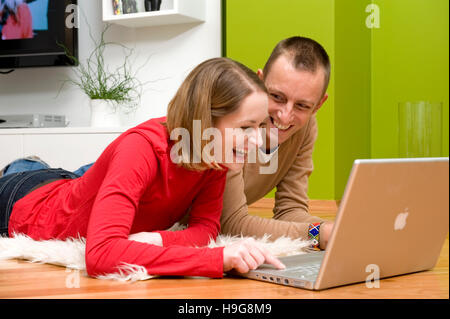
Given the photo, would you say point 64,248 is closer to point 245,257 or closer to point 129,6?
point 245,257

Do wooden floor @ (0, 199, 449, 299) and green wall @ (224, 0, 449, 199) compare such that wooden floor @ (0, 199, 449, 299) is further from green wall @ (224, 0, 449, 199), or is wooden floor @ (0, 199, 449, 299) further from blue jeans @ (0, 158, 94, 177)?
green wall @ (224, 0, 449, 199)

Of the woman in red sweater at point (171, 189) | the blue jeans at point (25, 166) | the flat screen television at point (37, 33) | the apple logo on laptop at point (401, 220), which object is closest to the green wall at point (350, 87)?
the blue jeans at point (25, 166)

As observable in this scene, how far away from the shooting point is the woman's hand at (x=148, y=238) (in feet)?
3.82

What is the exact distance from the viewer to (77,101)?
3.43 metres

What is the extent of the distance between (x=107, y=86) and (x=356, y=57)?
139cm

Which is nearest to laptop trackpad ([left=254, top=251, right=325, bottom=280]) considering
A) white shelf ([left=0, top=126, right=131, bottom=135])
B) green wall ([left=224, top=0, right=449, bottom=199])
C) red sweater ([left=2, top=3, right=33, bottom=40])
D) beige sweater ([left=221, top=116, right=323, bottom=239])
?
beige sweater ([left=221, top=116, right=323, bottom=239])

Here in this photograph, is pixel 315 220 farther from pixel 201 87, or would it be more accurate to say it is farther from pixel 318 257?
pixel 201 87

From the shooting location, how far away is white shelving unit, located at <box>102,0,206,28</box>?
9.75 ft

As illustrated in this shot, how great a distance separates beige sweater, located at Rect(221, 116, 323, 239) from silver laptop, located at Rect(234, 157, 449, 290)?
41 centimetres

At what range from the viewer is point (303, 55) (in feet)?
4.66

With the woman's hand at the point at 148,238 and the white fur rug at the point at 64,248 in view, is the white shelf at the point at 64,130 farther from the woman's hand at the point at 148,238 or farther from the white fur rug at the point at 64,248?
the woman's hand at the point at 148,238
